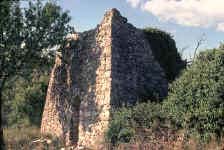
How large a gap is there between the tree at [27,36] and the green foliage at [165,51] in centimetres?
394

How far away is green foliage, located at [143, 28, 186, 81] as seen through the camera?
906 inches

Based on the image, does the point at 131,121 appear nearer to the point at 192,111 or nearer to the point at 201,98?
the point at 192,111

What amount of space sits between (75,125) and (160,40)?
18.6ft

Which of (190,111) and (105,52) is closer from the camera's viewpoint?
(190,111)

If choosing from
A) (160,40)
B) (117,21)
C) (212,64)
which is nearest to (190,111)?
(212,64)

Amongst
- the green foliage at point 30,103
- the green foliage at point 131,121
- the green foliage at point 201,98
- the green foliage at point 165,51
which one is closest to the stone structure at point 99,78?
the green foliage at point 131,121

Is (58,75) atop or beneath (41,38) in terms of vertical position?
beneath

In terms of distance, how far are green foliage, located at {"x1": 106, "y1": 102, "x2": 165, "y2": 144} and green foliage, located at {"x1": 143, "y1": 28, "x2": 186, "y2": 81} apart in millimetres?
5204

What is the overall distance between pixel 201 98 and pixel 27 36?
8.86 meters

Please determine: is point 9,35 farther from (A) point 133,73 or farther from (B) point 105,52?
(A) point 133,73

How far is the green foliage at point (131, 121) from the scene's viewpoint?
1678 centimetres

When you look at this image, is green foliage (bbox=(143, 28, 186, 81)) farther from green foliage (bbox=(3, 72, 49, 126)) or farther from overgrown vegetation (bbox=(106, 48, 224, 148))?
green foliage (bbox=(3, 72, 49, 126))

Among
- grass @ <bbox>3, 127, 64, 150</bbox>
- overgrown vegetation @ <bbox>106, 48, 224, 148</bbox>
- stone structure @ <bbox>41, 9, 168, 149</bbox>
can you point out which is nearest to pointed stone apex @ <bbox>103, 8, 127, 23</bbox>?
stone structure @ <bbox>41, 9, 168, 149</bbox>

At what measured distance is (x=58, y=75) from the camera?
23.1m
